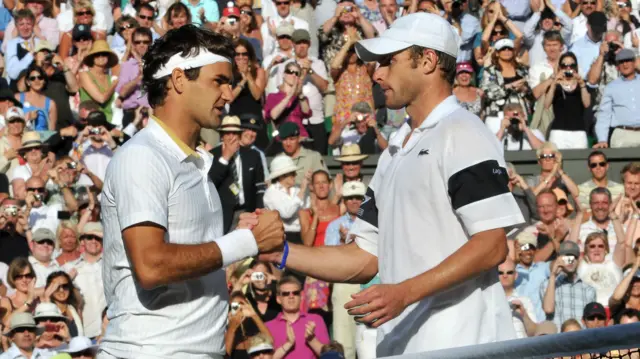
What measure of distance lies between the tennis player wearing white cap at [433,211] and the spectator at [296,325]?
552cm

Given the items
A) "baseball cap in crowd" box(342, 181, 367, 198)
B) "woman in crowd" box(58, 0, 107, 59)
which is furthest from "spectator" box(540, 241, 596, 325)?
"woman in crowd" box(58, 0, 107, 59)

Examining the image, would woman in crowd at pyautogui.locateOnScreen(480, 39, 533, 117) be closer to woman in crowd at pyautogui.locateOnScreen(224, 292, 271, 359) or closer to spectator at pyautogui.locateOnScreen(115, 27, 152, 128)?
spectator at pyautogui.locateOnScreen(115, 27, 152, 128)

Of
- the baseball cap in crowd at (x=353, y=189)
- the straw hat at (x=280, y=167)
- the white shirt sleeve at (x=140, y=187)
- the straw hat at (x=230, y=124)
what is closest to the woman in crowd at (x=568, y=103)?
the baseball cap in crowd at (x=353, y=189)

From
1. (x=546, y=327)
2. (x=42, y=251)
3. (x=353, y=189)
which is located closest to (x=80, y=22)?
(x=42, y=251)

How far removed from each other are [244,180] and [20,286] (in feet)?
7.89

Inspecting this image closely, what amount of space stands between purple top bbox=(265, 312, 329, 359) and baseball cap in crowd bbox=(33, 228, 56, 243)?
2624mm

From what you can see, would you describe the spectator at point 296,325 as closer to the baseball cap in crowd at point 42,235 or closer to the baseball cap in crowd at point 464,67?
the baseball cap in crowd at point 42,235

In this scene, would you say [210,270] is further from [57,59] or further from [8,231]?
[57,59]

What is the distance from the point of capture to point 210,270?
4812 millimetres

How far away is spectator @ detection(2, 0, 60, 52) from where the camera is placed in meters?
15.8

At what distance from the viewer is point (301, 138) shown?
13641 mm

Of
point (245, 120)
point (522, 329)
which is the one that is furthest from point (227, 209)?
point (522, 329)

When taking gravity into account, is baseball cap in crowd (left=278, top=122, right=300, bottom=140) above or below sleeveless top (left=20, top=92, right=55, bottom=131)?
below

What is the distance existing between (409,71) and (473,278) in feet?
2.89
